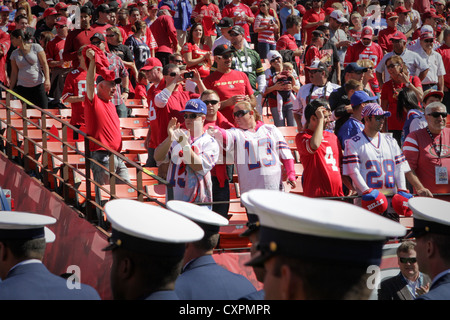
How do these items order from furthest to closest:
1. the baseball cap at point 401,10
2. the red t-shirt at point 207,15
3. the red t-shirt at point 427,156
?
the baseball cap at point 401,10
the red t-shirt at point 207,15
the red t-shirt at point 427,156

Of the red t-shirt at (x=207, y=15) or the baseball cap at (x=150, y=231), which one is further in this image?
the red t-shirt at (x=207, y=15)

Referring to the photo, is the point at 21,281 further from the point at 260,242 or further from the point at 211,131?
the point at 211,131

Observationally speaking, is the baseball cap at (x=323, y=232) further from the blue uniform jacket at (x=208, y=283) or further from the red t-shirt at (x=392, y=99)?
the red t-shirt at (x=392, y=99)

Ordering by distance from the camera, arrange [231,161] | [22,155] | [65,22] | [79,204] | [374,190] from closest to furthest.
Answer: [374,190]
[231,161]
[79,204]
[22,155]
[65,22]

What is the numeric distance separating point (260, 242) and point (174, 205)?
7.04 ft

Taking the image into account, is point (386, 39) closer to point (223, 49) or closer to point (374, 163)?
point (223, 49)

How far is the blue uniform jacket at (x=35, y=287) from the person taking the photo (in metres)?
3.60

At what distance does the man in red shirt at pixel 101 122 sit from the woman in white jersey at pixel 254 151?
1397mm

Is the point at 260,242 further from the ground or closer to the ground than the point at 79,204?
further from the ground

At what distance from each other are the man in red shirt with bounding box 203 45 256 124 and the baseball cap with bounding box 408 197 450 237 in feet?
16.8

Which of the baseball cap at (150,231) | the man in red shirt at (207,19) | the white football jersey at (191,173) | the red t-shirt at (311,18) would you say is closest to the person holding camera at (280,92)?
the man in red shirt at (207,19)

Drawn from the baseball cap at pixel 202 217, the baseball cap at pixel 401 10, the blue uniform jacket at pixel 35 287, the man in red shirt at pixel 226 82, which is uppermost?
the baseball cap at pixel 401 10

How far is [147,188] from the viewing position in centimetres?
855
